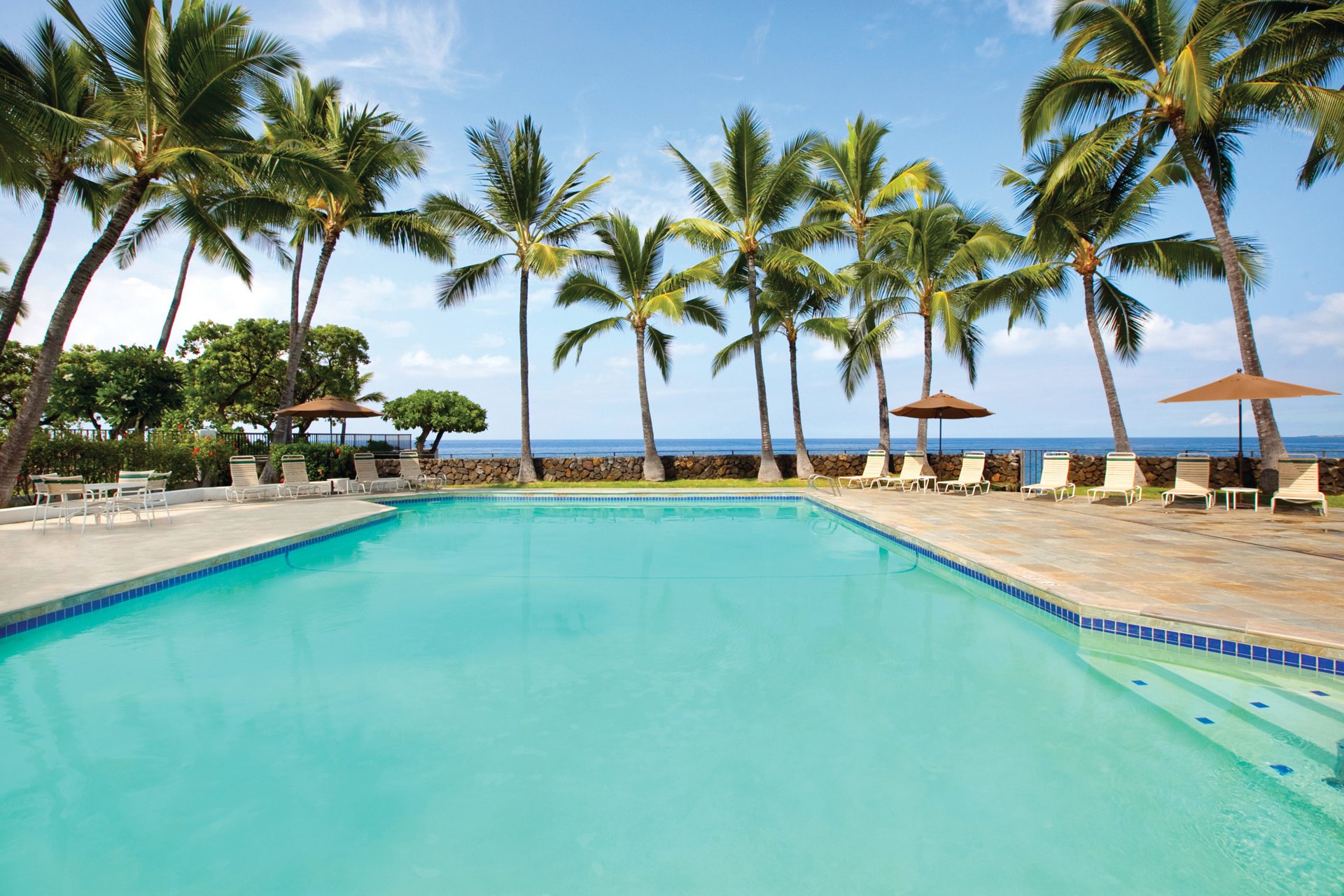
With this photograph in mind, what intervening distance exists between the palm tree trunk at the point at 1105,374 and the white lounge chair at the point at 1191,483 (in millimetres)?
2496

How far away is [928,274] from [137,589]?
630 inches

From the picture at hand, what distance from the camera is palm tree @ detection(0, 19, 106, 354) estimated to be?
892 cm

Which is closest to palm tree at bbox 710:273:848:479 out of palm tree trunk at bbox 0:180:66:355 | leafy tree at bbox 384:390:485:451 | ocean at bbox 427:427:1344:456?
leafy tree at bbox 384:390:485:451

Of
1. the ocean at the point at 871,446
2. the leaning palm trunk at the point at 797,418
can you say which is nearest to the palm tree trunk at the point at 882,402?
the leaning palm trunk at the point at 797,418

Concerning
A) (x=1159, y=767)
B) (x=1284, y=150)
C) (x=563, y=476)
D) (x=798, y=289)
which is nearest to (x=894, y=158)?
(x=798, y=289)

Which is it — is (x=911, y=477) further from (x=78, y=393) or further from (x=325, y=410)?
(x=78, y=393)

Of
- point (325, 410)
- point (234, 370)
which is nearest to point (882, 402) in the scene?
point (325, 410)

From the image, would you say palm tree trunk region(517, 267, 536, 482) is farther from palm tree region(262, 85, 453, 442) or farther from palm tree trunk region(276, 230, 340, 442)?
palm tree trunk region(276, 230, 340, 442)

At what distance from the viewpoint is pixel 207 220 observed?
12.9m

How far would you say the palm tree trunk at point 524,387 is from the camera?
17.1 metres

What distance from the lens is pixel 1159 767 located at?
3.12 meters

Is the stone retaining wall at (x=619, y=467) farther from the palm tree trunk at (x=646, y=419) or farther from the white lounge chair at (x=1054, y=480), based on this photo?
the white lounge chair at (x=1054, y=480)

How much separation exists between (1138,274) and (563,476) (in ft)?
49.0

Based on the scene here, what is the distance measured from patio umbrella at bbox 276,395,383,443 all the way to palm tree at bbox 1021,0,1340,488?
598 inches
